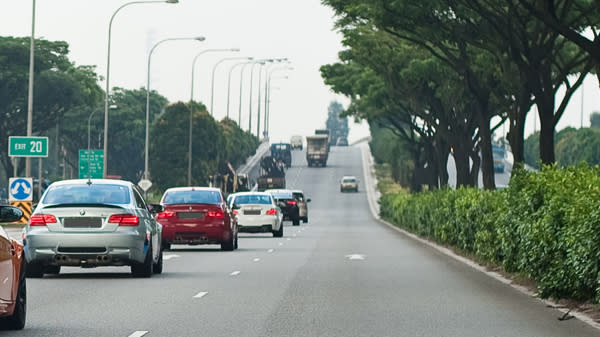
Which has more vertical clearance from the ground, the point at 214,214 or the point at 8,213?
the point at 8,213

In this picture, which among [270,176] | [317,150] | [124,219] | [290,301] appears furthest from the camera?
[317,150]

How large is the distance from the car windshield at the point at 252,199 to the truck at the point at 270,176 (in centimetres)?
6985

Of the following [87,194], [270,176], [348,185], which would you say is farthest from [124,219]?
[348,185]

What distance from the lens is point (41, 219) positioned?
22125 mm

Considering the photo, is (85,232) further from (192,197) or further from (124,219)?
(192,197)

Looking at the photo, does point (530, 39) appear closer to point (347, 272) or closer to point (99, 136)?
point (347, 272)

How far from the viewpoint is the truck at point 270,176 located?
118 m

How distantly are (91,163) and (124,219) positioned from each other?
54.0 meters

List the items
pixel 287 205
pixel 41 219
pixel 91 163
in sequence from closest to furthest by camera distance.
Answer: pixel 41 219
pixel 287 205
pixel 91 163

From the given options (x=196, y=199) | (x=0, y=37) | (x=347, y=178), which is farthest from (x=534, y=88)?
(x=347, y=178)

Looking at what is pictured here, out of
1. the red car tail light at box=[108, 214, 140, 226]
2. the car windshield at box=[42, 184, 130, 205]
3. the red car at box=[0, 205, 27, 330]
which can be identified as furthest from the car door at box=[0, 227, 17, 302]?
the car windshield at box=[42, 184, 130, 205]

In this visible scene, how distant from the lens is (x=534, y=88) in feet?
123

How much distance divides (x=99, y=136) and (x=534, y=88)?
9790 centimetres

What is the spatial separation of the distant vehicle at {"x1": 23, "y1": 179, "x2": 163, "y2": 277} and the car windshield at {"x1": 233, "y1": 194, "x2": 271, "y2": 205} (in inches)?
952
